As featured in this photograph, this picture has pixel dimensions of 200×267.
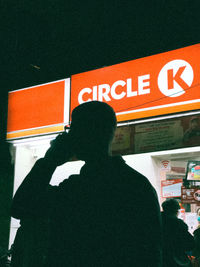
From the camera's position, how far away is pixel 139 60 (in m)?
4.43

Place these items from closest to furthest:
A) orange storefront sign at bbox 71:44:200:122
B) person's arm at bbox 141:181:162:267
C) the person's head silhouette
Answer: person's arm at bbox 141:181:162:267
the person's head silhouette
orange storefront sign at bbox 71:44:200:122

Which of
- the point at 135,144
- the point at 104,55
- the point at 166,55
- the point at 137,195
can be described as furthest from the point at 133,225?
the point at 104,55

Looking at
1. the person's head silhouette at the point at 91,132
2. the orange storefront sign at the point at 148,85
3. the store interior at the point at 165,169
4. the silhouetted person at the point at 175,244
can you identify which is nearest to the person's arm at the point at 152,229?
the person's head silhouette at the point at 91,132

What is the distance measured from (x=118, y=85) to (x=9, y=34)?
2.43m

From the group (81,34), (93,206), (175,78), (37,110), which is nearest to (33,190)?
(93,206)

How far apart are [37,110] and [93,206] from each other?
397cm

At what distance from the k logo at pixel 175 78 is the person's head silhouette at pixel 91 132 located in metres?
2.89

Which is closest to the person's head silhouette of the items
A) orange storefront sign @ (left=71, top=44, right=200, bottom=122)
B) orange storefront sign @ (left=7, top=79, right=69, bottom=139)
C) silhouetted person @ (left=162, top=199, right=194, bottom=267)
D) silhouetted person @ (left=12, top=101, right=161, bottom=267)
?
silhouetted person @ (left=12, top=101, right=161, bottom=267)

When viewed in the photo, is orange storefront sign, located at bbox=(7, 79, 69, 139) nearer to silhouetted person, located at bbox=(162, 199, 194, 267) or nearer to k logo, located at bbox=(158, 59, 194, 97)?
k logo, located at bbox=(158, 59, 194, 97)

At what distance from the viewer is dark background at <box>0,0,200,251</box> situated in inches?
179

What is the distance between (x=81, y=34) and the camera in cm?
528

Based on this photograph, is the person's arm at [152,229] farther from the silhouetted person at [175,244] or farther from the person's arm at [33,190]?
the silhouetted person at [175,244]

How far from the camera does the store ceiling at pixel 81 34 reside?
4.54 metres

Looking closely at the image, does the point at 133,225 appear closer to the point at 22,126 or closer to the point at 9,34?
the point at 22,126
